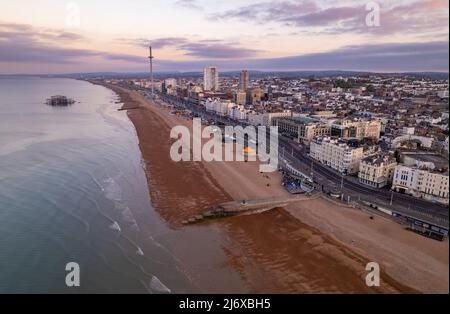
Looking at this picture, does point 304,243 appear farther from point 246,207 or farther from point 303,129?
point 303,129

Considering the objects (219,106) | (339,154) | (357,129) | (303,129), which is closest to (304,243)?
(339,154)

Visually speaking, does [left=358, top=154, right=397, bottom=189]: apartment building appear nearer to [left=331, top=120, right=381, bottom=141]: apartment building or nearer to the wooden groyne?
the wooden groyne

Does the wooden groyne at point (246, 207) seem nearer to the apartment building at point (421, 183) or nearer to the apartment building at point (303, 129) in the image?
the apartment building at point (421, 183)

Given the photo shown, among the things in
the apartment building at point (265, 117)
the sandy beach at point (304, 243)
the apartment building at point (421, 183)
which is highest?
the apartment building at point (265, 117)

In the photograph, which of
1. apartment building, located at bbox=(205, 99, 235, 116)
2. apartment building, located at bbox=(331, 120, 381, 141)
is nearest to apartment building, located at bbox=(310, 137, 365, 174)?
apartment building, located at bbox=(331, 120, 381, 141)

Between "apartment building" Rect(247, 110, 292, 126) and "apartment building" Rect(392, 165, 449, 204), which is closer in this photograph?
"apartment building" Rect(392, 165, 449, 204)

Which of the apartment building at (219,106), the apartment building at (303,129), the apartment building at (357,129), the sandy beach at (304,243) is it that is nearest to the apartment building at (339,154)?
the sandy beach at (304,243)

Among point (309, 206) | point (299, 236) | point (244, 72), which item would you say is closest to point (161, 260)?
point (299, 236)

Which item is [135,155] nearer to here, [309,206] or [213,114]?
[309,206]
